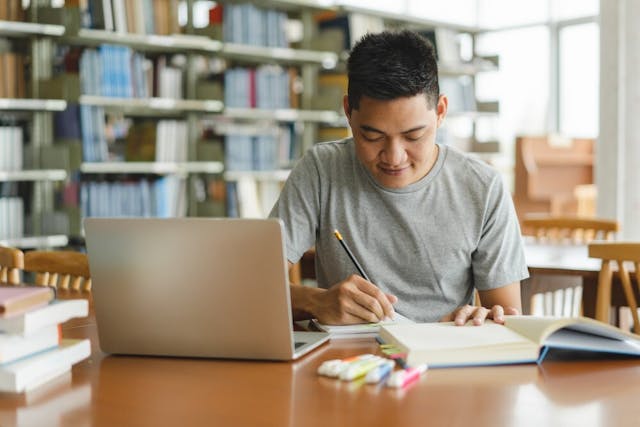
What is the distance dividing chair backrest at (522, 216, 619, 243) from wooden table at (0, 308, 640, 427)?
2134 millimetres

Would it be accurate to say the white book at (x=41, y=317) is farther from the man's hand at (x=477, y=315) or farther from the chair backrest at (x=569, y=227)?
the chair backrest at (x=569, y=227)

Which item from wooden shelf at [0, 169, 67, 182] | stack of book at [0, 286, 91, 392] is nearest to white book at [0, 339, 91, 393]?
stack of book at [0, 286, 91, 392]

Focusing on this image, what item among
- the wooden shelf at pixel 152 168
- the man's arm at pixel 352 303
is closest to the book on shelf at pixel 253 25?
the wooden shelf at pixel 152 168

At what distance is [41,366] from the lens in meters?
1.11

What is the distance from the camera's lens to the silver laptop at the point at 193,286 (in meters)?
1.15

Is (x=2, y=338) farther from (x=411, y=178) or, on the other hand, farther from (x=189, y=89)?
(x=189, y=89)

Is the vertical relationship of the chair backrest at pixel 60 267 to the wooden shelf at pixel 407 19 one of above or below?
below

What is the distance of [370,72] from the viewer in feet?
5.09

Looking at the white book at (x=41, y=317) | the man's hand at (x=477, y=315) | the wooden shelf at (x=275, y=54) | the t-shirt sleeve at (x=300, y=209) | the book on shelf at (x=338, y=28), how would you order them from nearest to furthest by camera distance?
the white book at (x=41, y=317) < the man's hand at (x=477, y=315) < the t-shirt sleeve at (x=300, y=209) < the wooden shelf at (x=275, y=54) < the book on shelf at (x=338, y=28)

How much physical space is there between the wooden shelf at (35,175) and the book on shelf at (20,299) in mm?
2819

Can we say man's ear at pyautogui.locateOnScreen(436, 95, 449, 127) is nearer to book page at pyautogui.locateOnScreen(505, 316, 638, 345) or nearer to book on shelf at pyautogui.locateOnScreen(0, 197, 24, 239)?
book page at pyautogui.locateOnScreen(505, 316, 638, 345)

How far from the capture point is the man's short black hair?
5.04ft

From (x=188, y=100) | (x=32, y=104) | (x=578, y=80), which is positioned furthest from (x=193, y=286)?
(x=578, y=80)

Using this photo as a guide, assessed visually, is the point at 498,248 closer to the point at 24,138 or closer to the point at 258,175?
the point at 24,138
